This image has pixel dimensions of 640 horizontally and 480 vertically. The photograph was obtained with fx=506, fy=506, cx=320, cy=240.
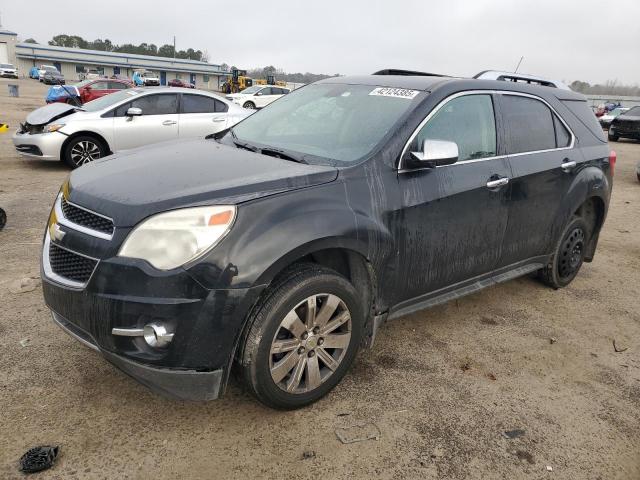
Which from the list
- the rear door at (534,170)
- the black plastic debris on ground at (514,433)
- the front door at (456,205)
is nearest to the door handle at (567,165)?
the rear door at (534,170)

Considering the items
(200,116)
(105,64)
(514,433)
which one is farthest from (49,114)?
(105,64)

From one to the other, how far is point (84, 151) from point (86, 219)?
7.20 m

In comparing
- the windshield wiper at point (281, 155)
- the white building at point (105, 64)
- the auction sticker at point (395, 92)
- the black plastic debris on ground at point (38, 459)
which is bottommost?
the black plastic debris on ground at point (38, 459)

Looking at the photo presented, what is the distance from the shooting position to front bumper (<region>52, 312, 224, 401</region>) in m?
2.31

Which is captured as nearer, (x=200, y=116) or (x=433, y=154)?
(x=433, y=154)

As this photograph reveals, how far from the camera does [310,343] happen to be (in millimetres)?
2650

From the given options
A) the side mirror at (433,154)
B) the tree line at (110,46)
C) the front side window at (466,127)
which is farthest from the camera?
the tree line at (110,46)

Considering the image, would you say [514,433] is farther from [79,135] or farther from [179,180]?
[79,135]

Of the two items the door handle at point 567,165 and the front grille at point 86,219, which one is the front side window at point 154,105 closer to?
the front grille at point 86,219

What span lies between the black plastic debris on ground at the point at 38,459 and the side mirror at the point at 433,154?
235 cm

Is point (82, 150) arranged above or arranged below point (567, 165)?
below

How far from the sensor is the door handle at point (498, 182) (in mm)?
3441

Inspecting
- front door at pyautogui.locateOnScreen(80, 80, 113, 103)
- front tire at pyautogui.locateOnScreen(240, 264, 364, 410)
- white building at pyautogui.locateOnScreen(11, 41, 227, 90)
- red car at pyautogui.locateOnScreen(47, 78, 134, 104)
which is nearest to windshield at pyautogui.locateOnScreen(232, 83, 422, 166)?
front tire at pyautogui.locateOnScreen(240, 264, 364, 410)

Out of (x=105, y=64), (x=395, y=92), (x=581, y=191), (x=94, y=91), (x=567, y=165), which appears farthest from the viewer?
(x=105, y=64)
